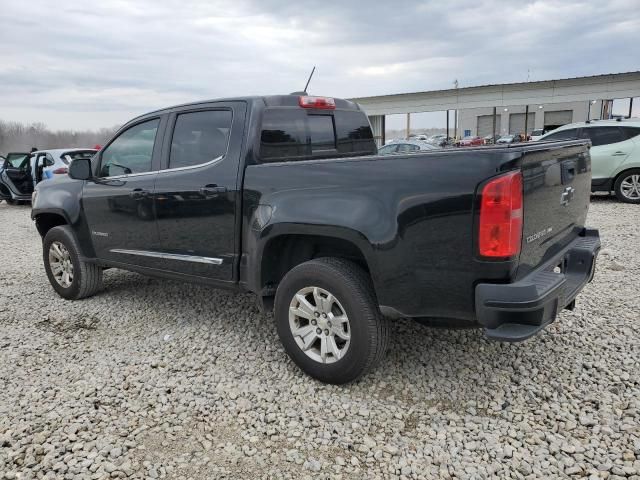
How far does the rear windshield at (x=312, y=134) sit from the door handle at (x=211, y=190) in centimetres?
38

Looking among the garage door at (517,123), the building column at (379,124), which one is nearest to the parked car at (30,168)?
the building column at (379,124)

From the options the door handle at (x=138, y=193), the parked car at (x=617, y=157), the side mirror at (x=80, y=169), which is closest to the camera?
the door handle at (x=138, y=193)

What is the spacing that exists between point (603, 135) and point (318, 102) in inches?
337

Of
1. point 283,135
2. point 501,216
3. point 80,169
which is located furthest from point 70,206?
point 501,216

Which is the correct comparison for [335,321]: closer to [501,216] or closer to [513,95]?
[501,216]

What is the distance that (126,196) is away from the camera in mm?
4430

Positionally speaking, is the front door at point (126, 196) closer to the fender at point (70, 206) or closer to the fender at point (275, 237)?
the fender at point (70, 206)

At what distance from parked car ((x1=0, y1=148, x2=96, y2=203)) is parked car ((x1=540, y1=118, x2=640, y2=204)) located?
11.6 meters

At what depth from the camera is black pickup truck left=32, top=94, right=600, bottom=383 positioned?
8.40 feet

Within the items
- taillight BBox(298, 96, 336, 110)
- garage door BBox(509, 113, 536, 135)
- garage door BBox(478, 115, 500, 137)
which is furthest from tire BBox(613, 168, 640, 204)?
garage door BBox(509, 113, 536, 135)

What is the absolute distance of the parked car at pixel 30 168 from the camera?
12.9 meters

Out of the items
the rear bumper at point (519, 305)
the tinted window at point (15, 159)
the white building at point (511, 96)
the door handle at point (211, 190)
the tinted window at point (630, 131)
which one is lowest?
the rear bumper at point (519, 305)

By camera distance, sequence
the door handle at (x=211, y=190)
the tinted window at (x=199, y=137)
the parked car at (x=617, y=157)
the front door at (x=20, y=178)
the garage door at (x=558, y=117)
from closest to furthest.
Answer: the door handle at (x=211, y=190) → the tinted window at (x=199, y=137) → the parked car at (x=617, y=157) → the front door at (x=20, y=178) → the garage door at (x=558, y=117)

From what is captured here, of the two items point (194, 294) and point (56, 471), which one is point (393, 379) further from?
point (194, 294)
